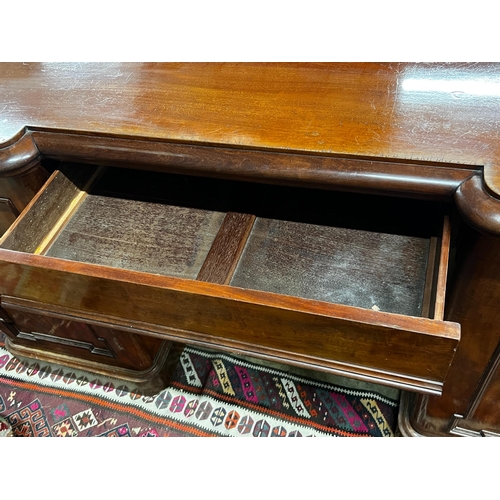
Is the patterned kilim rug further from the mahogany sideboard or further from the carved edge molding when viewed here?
the carved edge molding

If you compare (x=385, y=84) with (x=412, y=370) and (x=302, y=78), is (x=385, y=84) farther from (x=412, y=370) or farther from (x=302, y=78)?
(x=412, y=370)

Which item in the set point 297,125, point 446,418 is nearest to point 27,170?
point 297,125

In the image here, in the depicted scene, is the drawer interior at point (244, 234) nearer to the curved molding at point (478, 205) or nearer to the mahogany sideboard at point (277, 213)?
the mahogany sideboard at point (277, 213)

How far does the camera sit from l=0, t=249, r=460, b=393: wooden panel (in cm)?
50

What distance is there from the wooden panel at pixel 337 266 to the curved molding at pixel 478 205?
0.16m

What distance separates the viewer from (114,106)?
679 mm

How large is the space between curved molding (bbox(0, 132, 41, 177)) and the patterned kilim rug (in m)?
0.58

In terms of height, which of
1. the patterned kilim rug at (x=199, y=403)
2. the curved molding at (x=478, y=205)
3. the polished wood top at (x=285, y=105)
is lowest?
the patterned kilim rug at (x=199, y=403)

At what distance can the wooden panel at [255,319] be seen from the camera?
1.63ft

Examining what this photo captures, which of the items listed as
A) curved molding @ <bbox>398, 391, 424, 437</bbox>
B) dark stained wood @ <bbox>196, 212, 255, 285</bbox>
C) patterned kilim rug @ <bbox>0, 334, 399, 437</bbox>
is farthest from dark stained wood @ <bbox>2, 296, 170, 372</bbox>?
curved molding @ <bbox>398, 391, 424, 437</bbox>

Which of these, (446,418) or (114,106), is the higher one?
(114,106)

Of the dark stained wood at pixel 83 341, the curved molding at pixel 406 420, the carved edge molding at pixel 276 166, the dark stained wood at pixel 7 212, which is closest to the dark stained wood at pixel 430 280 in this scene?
the carved edge molding at pixel 276 166

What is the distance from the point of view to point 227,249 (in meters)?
0.68
